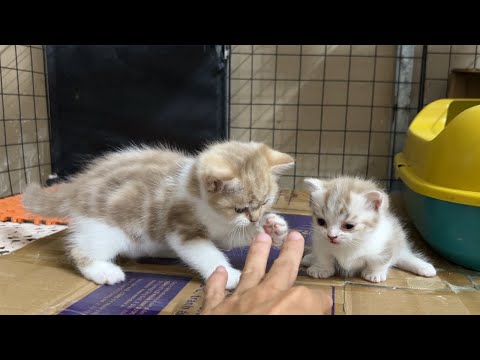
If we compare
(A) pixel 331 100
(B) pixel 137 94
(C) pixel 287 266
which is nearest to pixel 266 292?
(C) pixel 287 266

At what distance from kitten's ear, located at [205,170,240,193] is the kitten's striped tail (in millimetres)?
680

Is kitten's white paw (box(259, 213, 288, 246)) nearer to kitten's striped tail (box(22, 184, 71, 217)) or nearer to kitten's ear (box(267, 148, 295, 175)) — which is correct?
kitten's ear (box(267, 148, 295, 175))

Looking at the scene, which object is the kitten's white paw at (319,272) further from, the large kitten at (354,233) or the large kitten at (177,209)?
the large kitten at (177,209)

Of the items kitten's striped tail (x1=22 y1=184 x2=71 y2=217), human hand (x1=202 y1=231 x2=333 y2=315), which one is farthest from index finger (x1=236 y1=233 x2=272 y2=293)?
kitten's striped tail (x1=22 y1=184 x2=71 y2=217)

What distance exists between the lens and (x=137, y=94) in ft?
9.79

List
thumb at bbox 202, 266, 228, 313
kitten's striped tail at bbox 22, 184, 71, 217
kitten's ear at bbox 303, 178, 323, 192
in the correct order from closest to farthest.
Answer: thumb at bbox 202, 266, 228, 313
kitten's ear at bbox 303, 178, 323, 192
kitten's striped tail at bbox 22, 184, 71, 217

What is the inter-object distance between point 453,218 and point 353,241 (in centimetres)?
39

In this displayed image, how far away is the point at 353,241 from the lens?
4.59ft

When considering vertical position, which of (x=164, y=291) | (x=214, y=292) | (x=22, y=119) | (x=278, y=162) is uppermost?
(x=22, y=119)

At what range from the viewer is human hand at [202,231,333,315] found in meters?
0.90

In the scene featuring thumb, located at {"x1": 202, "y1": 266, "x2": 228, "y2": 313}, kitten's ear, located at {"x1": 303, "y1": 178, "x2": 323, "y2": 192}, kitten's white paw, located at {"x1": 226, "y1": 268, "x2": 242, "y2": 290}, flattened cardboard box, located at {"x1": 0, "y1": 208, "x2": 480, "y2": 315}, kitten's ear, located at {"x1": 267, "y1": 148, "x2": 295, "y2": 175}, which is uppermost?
kitten's ear, located at {"x1": 267, "y1": 148, "x2": 295, "y2": 175}

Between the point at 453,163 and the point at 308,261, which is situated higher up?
the point at 453,163

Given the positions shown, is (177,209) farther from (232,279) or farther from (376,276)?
(376,276)

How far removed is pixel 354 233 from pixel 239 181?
411mm
